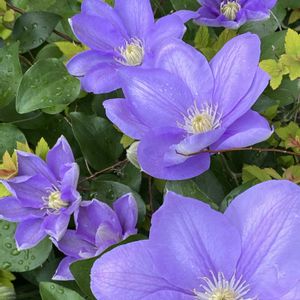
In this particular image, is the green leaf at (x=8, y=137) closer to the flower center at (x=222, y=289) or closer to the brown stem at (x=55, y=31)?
the brown stem at (x=55, y=31)

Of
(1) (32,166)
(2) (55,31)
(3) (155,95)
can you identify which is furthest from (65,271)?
(2) (55,31)

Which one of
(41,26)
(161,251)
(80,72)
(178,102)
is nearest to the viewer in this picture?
(161,251)

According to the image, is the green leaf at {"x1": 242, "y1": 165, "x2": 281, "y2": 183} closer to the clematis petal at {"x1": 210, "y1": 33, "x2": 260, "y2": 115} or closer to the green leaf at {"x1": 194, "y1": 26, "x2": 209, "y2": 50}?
the clematis petal at {"x1": 210, "y1": 33, "x2": 260, "y2": 115}

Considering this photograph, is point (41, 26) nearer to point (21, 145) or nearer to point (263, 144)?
point (21, 145)

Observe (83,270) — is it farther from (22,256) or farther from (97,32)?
(97,32)

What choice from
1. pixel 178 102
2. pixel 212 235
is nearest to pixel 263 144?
pixel 178 102

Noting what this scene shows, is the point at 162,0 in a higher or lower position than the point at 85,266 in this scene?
higher

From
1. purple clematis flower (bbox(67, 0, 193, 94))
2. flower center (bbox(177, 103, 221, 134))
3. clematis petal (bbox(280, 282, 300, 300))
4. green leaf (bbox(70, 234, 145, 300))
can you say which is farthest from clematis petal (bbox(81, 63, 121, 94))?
clematis petal (bbox(280, 282, 300, 300))
